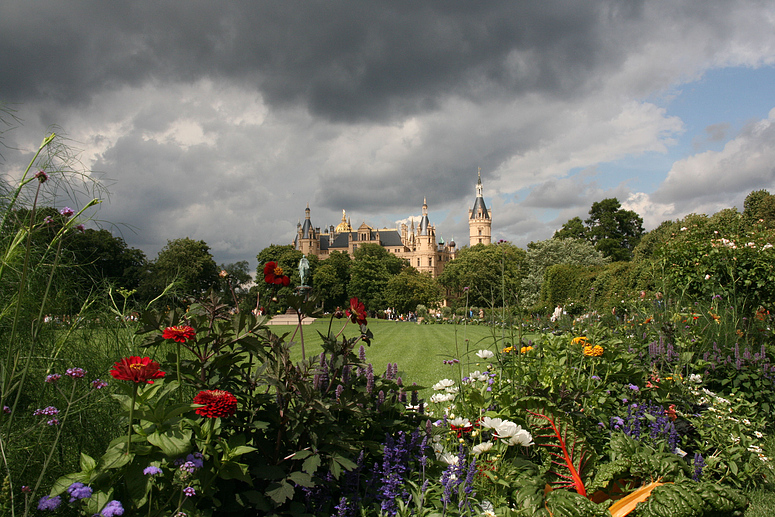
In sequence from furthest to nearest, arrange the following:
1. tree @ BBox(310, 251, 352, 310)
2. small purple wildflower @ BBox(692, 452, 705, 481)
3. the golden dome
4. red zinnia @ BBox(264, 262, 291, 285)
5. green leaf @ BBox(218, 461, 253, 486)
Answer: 1. the golden dome
2. tree @ BBox(310, 251, 352, 310)
3. small purple wildflower @ BBox(692, 452, 705, 481)
4. red zinnia @ BBox(264, 262, 291, 285)
5. green leaf @ BBox(218, 461, 253, 486)

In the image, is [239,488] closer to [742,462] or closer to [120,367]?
[120,367]

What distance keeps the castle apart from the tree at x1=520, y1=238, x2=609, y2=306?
58251 millimetres

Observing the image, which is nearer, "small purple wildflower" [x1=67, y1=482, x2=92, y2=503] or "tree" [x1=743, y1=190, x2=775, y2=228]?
"small purple wildflower" [x1=67, y1=482, x2=92, y2=503]

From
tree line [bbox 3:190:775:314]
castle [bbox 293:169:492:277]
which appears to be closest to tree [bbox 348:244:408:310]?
tree line [bbox 3:190:775:314]

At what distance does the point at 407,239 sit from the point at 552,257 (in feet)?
Answer: 232

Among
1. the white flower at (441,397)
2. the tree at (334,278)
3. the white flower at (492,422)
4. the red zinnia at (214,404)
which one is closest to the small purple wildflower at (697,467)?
the white flower at (492,422)

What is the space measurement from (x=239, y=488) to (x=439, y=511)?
3.38ft

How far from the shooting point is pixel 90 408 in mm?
2418

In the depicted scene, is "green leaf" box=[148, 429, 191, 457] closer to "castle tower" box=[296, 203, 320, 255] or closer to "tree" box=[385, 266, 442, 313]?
"tree" box=[385, 266, 442, 313]

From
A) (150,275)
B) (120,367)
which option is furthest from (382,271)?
(120,367)

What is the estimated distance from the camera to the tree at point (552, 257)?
4331 cm

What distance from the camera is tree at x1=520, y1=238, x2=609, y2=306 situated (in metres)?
43.3

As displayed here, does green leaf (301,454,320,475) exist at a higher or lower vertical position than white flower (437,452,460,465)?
higher

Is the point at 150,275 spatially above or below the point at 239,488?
above
